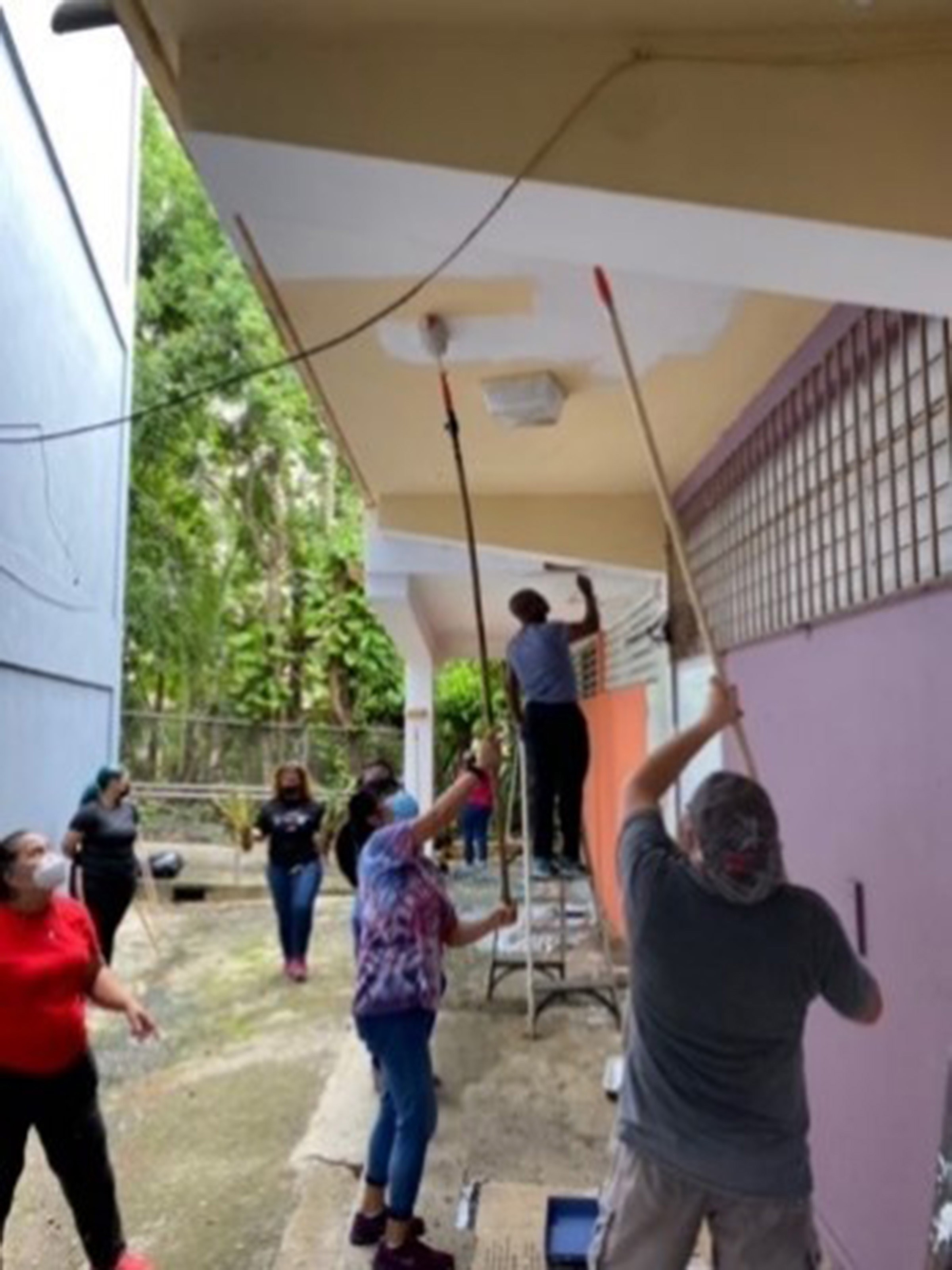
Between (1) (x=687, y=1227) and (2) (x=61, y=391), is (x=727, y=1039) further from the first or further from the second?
(2) (x=61, y=391)

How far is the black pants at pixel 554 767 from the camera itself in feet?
16.6

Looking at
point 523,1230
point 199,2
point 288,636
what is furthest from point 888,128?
point 288,636

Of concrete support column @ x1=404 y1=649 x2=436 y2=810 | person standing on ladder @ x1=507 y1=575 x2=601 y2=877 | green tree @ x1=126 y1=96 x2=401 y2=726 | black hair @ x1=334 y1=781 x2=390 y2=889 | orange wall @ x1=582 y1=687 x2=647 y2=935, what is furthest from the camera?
green tree @ x1=126 y1=96 x2=401 y2=726

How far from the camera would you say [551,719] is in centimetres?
505

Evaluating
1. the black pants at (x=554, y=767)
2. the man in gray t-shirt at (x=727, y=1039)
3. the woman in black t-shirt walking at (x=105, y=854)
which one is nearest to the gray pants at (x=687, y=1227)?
the man in gray t-shirt at (x=727, y=1039)

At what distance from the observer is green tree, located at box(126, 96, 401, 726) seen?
13.5 meters

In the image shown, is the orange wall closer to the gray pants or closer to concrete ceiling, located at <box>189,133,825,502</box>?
concrete ceiling, located at <box>189,133,825,502</box>

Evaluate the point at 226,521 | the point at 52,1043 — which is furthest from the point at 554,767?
the point at 226,521

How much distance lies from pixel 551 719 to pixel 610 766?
2980 millimetres

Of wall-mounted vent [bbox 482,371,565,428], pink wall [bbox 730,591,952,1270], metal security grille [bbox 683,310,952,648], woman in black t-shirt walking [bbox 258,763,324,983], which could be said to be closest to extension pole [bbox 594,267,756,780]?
pink wall [bbox 730,591,952,1270]

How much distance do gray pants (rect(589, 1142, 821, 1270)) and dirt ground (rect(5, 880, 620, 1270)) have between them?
1656mm

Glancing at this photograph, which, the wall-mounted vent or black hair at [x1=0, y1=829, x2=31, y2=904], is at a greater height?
the wall-mounted vent

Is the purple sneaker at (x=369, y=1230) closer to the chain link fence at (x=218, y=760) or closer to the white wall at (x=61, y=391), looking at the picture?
the white wall at (x=61, y=391)

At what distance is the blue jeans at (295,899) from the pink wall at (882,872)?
13.1ft
